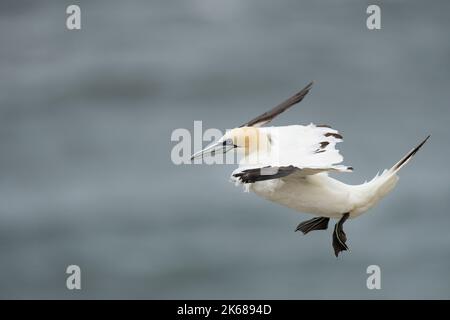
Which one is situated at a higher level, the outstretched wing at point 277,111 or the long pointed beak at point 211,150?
the outstretched wing at point 277,111

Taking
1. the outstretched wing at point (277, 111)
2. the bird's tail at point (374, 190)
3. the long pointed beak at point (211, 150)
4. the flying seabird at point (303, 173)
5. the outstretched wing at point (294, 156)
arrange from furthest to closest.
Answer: the outstretched wing at point (277, 111) → the long pointed beak at point (211, 150) → the bird's tail at point (374, 190) → the flying seabird at point (303, 173) → the outstretched wing at point (294, 156)

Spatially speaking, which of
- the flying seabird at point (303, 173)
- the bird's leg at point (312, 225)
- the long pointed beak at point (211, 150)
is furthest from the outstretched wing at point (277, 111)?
the bird's leg at point (312, 225)

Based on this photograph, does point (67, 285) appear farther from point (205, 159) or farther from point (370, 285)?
point (205, 159)

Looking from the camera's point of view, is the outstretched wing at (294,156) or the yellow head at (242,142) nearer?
the outstretched wing at (294,156)

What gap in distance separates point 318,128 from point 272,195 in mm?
400

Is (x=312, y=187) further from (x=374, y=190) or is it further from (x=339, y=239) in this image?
(x=339, y=239)

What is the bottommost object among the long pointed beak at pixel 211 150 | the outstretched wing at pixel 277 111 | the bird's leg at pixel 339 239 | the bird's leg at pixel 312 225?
the bird's leg at pixel 339 239

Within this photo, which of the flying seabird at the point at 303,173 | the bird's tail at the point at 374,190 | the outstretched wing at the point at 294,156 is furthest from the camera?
the bird's tail at the point at 374,190

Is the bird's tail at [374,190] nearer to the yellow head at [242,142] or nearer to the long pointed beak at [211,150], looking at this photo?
the yellow head at [242,142]

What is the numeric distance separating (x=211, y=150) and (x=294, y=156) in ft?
1.44

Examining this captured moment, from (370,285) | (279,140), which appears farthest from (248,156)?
(370,285)

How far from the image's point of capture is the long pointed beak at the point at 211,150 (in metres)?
4.99

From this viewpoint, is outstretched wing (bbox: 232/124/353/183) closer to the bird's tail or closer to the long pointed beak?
the long pointed beak

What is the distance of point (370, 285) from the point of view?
408 inches
